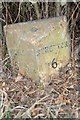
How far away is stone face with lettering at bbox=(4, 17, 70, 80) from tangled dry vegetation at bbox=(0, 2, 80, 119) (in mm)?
66

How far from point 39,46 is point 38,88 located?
0.26 meters

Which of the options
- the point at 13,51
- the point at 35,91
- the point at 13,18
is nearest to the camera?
the point at 35,91

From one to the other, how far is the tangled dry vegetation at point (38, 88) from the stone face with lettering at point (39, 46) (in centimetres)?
7

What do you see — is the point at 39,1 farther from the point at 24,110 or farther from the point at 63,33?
the point at 24,110

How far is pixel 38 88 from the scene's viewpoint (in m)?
2.26

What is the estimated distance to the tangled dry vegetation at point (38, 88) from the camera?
6.68 ft

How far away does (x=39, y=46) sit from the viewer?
2.21 metres

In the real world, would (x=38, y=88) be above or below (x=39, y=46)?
below

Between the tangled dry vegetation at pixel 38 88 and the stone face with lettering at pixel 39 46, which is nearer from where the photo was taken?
the tangled dry vegetation at pixel 38 88

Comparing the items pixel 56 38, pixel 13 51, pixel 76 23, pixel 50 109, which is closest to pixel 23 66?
pixel 13 51

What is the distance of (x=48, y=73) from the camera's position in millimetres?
2299

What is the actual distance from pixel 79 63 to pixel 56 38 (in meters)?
0.29

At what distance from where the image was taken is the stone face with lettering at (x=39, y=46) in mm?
2232

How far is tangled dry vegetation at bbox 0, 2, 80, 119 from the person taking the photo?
204 centimetres
